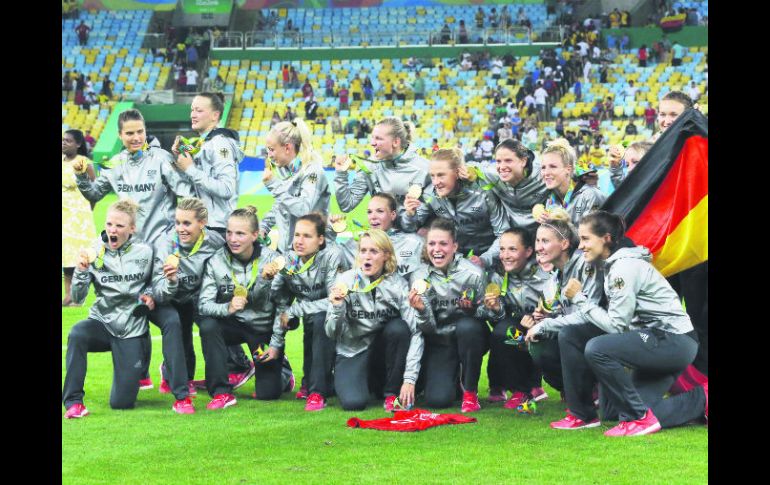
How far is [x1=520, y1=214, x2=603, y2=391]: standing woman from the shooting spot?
622 cm

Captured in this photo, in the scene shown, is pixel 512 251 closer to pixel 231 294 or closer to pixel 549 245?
pixel 549 245

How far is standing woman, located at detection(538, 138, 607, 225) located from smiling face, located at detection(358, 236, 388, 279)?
43.1 inches

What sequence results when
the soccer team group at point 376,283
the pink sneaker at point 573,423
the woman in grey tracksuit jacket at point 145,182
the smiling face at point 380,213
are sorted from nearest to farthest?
the pink sneaker at point 573,423 < the soccer team group at point 376,283 < the smiling face at point 380,213 < the woman in grey tracksuit jacket at point 145,182

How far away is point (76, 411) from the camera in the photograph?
6699mm

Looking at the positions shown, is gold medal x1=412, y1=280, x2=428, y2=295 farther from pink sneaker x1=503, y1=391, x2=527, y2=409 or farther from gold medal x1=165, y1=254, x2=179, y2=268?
gold medal x1=165, y1=254, x2=179, y2=268

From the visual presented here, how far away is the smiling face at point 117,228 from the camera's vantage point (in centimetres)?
695

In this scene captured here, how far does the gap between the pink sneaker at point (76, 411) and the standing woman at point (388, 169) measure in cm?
226

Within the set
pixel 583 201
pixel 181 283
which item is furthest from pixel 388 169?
pixel 181 283

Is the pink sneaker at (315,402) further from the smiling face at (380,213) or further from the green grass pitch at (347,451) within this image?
the smiling face at (380,213)

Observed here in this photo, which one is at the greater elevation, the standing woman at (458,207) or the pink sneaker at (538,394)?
the standing woman at (458,207)

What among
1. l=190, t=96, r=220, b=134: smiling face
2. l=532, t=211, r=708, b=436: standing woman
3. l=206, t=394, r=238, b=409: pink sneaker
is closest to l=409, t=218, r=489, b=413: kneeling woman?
l=532, t=211, r=708, b=436: standing woman

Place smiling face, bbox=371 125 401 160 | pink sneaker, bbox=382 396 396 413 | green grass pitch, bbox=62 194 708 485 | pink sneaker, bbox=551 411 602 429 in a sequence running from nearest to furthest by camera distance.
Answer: green grass pitch, bbox=62 194 708 485, pink sneaker, bbox=551 411 602 429, pink sneaker, bbox=382 396 396 413, smiling face, bbox=371 125 401 160

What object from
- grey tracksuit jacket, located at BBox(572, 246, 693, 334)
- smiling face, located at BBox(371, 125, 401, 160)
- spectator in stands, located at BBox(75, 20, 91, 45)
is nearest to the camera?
grey tracksuit jacket, located at BBox(572, 246, 693, 334)

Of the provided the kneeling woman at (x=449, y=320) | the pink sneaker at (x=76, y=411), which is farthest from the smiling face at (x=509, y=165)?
the pink sneaker at (x=76, y=411)
